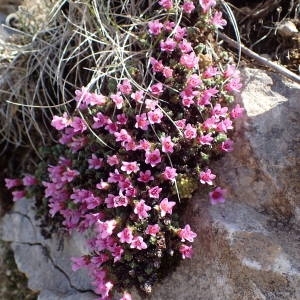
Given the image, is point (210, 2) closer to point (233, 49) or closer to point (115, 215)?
point (233, 49)

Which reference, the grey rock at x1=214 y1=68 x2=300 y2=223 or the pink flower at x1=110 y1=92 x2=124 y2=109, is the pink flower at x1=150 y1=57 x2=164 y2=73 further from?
the grey rock at x1=214 y1=68 x2=300 y2=223

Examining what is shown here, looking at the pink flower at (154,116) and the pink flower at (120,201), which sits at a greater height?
the pink flower at (154,116)

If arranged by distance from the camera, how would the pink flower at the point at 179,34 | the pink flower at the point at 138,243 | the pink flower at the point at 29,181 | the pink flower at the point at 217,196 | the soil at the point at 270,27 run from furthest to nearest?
1. the pink flower at the point at 29,181
2. the soil at the point at 270,27
3. the pink flower at the point at 179,34
4. the pink flower at the point at 217,196
5. the pink flower at the point at 138,243

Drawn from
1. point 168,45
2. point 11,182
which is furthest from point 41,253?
point 168,45

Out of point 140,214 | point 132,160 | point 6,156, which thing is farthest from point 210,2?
point 6,156

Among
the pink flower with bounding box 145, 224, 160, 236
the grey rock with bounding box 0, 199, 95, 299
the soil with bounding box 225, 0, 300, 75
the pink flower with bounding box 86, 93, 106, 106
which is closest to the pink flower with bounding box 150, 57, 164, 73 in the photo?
the pink flower with bounding box 86, 93, 106, 106

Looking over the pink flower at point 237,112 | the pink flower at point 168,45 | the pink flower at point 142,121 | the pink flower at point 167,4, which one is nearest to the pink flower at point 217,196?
the pink flower at point 237,112

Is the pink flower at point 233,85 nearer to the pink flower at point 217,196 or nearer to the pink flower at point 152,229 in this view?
the pink flower at point 217,196

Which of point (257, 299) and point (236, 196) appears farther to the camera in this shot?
point (236, 196)
